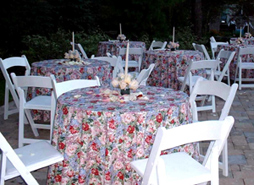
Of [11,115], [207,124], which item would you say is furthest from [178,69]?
[207,124]

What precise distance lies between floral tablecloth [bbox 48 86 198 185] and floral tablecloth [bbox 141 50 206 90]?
140 inches

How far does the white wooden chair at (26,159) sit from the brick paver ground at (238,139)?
763mm

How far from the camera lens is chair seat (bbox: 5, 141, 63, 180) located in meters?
2.80

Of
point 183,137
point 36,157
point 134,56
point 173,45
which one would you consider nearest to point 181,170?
point 183,137

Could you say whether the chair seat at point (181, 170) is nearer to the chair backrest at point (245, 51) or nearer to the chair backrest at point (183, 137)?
the chair backrest at point (183, 137)

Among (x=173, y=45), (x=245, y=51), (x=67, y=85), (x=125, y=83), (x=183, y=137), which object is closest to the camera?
(x=183, y=137)

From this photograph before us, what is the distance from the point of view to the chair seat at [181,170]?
2.53 metres

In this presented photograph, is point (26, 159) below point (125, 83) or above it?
below

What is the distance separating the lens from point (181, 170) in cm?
265

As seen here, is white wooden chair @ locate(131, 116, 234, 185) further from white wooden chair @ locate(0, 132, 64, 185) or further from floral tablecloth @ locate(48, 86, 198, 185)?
white wooden chair @ locate(0, 132, 64, 185)

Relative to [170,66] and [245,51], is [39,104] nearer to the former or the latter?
[170,66]

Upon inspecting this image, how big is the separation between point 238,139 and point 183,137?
287 centimetres

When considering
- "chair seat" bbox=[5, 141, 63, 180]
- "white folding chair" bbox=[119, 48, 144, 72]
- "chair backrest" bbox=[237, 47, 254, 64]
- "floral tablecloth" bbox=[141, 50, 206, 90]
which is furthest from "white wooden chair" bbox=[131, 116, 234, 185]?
"chair backrest" bbox=[237, 47, 254, 64]

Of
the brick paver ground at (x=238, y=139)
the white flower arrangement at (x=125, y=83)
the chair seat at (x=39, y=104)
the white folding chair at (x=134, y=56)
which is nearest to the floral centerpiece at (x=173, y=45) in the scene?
the white folding chair at (x=134, y=56)
